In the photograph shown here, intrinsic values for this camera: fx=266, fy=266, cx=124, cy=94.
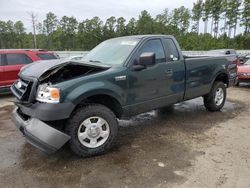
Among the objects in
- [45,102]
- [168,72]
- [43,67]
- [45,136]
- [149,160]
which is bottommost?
[149,160]

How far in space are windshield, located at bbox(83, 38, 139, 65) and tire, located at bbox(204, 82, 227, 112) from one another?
108 inches

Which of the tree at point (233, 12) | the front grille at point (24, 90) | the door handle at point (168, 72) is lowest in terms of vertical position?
the front grille at point (24, 90)

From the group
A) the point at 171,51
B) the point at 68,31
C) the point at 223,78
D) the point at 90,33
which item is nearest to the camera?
the point at 171,51

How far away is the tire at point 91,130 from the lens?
→ 3.89 m

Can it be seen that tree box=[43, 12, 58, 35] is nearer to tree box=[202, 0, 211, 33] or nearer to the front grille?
tree box=[202, 0, 211, 33]

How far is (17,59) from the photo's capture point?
9.16m

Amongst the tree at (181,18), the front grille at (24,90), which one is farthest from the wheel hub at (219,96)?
the tree at (181,18)

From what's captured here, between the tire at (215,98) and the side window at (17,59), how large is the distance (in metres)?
6.20

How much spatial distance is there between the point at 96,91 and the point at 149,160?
1306 mm

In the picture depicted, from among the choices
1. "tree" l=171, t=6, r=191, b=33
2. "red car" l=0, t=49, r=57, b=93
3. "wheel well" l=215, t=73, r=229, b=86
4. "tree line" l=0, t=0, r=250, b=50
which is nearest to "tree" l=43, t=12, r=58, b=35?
"tree line" l=0, t=0, r=250, b=50

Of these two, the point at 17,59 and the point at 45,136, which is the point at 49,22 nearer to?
the point at 17,59

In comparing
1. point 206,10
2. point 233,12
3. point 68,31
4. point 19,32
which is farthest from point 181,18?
point 19,32

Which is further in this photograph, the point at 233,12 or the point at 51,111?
the point at 233,12

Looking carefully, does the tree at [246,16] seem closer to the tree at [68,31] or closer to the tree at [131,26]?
the tree at [131,26]
